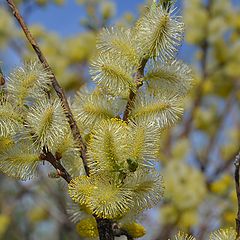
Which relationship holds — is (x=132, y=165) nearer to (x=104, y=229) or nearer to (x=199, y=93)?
(x=104, y=229)

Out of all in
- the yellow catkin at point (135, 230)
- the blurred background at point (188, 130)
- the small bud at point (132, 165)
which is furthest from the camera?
the blurred background at point (188, 130)

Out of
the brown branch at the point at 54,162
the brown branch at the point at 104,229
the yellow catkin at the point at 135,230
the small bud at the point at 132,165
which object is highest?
the brown branch at the point at 54,162

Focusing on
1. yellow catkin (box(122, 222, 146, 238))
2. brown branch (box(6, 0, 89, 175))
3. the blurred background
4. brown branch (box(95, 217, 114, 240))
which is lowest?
brown branch (box(95, 217, 114, 240))

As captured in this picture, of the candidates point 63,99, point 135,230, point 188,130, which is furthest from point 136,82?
point 188,130

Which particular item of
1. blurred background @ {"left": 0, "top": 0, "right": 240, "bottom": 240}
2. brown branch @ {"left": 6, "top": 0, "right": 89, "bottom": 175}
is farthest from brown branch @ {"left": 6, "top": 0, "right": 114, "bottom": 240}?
blurred background @ {"left": 0, "top": 0, "right": 240, "bottom": 240}

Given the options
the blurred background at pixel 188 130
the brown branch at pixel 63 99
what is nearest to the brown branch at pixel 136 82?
the brown branch at pixel 63 99

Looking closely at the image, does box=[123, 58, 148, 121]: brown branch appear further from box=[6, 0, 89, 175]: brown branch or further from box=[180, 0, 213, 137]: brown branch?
box=[180, 0, 213, 137]: brown branch

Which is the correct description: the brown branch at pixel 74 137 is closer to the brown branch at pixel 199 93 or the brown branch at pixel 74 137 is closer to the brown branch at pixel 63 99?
the brown branch at pixel 63 99

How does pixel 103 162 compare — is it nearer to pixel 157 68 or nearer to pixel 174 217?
pixel 157 68

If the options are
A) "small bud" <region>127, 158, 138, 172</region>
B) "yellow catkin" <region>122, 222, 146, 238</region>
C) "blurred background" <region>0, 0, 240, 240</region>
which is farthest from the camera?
"blurred background" <region>0, 0, 240, 240</region>

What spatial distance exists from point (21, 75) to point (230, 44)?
301cm

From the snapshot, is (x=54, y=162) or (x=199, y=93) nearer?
(x=54, y=162)

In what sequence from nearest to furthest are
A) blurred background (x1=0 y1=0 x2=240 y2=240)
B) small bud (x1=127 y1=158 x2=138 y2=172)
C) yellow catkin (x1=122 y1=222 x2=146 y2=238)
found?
small bud (x1=127 y1=158 x2=138 y2=172) → yellow catkin (x1=122 y1=222 x2=146 y2=238) → blurred background (x1=0 y1=0 x2=240 y2=240)

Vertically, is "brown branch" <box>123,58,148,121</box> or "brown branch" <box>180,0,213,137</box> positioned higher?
"brown branch" <box>180,0,213,137</box>
